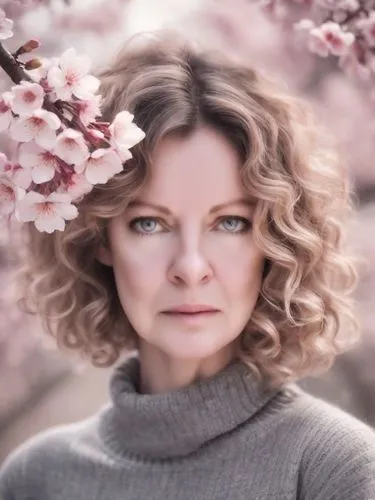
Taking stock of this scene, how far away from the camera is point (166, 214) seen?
57.6 inches

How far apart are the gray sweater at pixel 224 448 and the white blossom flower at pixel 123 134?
447 millimetres

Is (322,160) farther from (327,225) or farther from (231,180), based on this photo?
(231,180)

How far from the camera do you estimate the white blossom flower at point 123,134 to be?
1.28 m

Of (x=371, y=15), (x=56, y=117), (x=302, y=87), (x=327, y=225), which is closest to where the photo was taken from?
(x=56, y=117)

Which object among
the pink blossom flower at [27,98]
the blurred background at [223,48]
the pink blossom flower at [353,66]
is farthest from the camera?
the blurred background at [223,48]

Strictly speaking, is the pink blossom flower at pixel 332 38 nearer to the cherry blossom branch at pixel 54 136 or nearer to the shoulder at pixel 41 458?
the cherry blossom branch at pixel 54 136

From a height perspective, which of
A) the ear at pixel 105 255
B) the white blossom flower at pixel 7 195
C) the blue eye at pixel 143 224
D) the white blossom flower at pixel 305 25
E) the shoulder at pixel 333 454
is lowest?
the shoulder at pixel 333 454

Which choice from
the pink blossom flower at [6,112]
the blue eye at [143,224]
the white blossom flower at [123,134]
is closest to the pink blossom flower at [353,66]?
the blue eye at [143,224]

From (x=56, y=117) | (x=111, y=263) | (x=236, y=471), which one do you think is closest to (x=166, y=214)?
(x=111, y=263)

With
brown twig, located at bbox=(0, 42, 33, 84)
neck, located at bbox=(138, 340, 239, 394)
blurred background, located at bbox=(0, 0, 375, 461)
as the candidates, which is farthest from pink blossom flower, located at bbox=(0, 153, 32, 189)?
blurred background, located at bbox=(0, 0, 375, 461)

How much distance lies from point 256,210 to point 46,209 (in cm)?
32

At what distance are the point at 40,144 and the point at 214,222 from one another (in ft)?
1.06

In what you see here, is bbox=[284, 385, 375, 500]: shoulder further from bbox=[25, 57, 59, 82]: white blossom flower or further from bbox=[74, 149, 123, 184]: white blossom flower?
bbox=[25, 57, 59, 82]: white blossom flower

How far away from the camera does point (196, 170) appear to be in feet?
4.76
